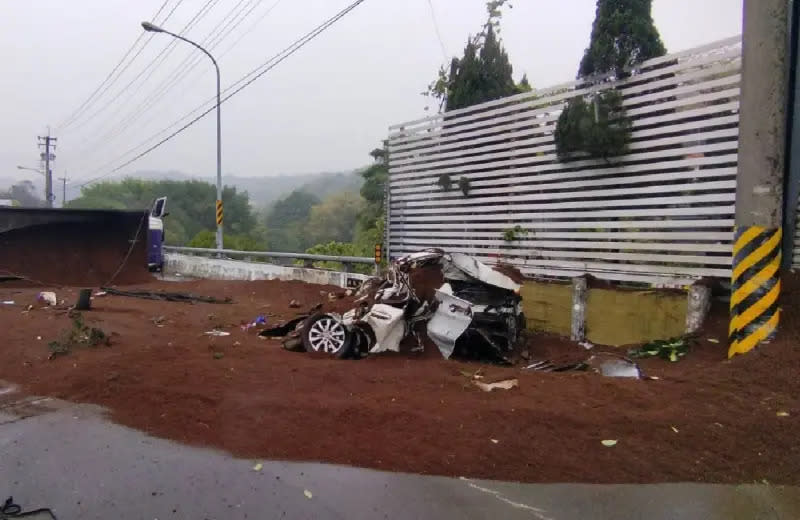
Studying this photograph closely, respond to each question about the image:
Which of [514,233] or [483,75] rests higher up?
[483,75]

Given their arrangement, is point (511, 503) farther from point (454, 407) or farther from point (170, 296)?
point (170, 296)

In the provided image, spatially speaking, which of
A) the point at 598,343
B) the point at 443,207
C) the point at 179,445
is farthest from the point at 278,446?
the point at 443,207

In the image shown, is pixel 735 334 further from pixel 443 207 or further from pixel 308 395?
pixel 443 207

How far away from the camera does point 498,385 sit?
585 centimetres

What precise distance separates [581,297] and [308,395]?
500 cm

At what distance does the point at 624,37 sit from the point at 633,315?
14.9ft

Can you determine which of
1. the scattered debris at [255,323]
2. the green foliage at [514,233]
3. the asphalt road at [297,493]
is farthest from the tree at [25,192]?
the asphalt road at [297,493]

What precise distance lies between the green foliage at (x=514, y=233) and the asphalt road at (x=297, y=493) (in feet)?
24.5

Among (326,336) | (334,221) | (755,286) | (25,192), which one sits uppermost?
(25,192)

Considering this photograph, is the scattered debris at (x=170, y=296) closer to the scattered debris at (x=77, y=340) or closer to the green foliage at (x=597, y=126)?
the scattered debris at (x=77, y=340)

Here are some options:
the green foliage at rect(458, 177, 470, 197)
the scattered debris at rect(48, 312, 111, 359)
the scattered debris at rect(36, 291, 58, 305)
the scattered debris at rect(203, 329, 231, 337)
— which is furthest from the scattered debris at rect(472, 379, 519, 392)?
the scattered debris at rect(36, 291, 58, 305)

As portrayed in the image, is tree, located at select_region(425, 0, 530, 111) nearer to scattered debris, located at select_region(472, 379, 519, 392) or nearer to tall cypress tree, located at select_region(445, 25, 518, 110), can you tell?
tall cypress tree, located at select_region(445, 25, 518, 110)

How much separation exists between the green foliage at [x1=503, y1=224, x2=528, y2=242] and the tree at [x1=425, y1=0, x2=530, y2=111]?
13.9 ft

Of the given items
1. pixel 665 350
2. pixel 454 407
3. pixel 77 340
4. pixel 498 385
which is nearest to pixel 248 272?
pixel 77 340
